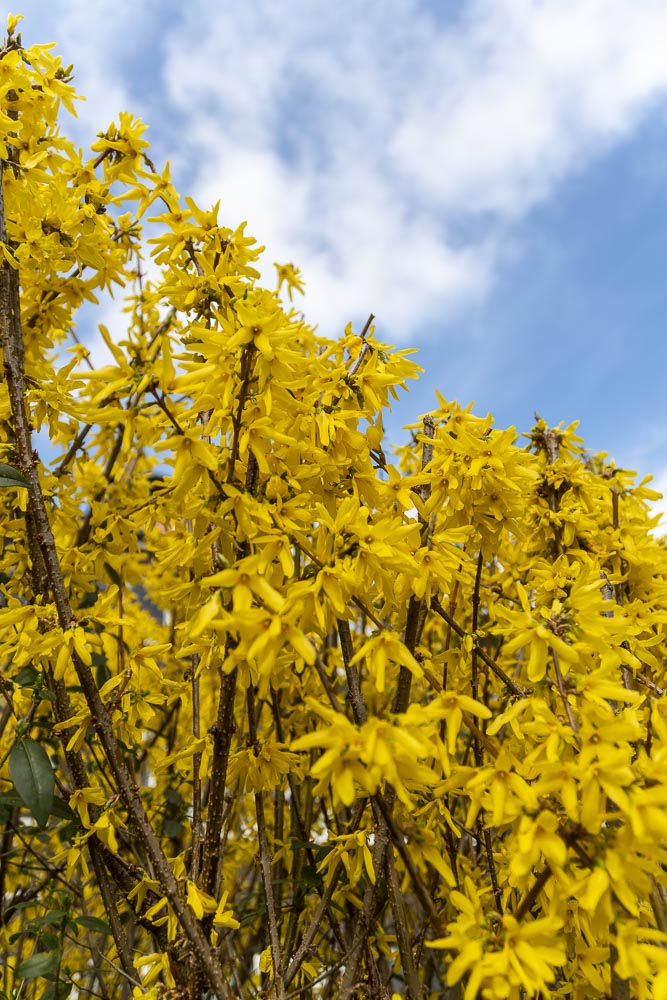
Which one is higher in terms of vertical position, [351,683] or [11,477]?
[11,477]

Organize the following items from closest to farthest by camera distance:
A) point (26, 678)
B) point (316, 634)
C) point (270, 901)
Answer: point (316, 634) → point (270, 901) → point (26, 678)

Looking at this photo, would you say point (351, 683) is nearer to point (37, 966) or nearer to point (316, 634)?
point (316, 634)

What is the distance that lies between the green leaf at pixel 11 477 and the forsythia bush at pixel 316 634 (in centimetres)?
1

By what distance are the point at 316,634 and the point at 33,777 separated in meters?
0.74

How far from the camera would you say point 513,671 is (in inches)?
122

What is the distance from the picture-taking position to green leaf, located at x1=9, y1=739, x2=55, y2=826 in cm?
149

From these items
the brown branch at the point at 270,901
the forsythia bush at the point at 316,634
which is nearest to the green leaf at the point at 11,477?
the forsythia bush at the point at 316,634

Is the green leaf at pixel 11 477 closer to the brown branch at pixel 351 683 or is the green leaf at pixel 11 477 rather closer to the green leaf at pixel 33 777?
the green leaf at pixel 33 777

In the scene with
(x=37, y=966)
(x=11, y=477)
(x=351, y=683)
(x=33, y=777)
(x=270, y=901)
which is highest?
(x=11, y=477)

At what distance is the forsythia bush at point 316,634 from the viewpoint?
1.10m

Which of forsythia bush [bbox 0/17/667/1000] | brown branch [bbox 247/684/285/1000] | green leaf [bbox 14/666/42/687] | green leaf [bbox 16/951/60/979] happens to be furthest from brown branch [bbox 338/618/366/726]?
green leaf [bbox 16/951/60/979]

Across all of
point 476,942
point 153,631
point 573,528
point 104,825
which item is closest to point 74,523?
point 104,825

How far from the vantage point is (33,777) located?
1532 mm

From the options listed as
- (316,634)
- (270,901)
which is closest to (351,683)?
(316,634)
